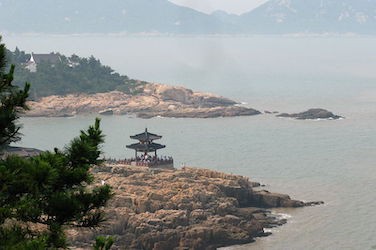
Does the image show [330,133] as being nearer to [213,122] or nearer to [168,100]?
[213,122]

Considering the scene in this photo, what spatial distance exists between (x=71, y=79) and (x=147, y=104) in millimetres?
10432

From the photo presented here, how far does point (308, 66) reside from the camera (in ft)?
562

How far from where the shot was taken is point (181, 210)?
38.3m

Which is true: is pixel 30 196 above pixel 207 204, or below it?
above

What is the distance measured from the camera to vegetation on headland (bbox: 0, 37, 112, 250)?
42.4 feet

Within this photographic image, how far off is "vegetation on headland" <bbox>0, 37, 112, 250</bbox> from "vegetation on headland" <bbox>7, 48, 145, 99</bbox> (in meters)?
76.1

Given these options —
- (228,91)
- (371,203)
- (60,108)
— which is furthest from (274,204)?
(228,91)

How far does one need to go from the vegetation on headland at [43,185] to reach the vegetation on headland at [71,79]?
2996 inches

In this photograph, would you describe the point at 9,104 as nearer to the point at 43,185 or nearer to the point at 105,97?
the point at 43,185

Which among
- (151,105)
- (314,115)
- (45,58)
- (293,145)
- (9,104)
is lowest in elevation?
(293,145)

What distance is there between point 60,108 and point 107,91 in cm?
768

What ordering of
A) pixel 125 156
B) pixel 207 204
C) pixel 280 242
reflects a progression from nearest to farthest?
pixel 280 242 → pixel 207 204 → pixel 125 156

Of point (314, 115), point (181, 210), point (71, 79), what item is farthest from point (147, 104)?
point (181, 210)

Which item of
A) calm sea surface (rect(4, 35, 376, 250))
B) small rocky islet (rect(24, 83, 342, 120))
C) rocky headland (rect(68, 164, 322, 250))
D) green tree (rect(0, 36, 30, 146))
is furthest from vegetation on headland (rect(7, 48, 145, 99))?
green tree (rect(0, 36, 30, 146))
